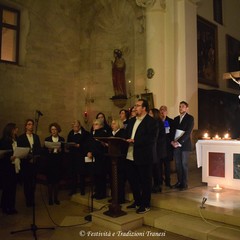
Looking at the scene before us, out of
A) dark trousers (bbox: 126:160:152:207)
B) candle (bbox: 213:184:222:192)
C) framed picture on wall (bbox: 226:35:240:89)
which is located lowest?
candle (bbox: 213:184:222:192)

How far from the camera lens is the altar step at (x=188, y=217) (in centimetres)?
412

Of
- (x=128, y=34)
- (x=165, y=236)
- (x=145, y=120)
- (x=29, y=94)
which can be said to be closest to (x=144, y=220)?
(x=165, y=236)

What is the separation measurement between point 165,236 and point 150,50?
6.16 meters

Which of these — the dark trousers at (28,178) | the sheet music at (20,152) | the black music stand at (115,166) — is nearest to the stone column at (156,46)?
the dark trousers at (28,178)

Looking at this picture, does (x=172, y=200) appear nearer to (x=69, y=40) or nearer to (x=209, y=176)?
(x=209, y=176)

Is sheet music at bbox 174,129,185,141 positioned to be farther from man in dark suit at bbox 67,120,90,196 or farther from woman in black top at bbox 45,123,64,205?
woman in black top at bbox 45,123,64,205

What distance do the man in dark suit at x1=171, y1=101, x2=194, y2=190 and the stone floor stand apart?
33cm

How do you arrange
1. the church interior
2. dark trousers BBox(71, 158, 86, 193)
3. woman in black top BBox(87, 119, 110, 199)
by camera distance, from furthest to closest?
the church interior, dark trousers BBox(71, 158, 86, 193), woman in black top BBox(87, 119, 110, 199)

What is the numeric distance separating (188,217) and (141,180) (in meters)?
0.89

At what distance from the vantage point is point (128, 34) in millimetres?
10609

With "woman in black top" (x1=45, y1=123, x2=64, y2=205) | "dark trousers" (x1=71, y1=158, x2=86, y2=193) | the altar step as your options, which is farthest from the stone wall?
the altar step

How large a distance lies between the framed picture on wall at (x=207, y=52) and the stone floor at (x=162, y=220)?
5.02 m

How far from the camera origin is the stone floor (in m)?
4.23

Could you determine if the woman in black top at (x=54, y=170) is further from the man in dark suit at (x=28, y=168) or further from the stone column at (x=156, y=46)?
the stone column at (x=156, y=46)
